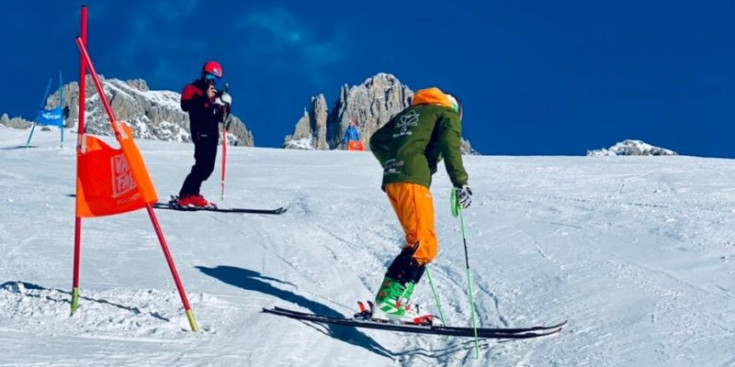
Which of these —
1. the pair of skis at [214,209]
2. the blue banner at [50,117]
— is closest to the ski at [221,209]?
the pair of skis at [214,209]

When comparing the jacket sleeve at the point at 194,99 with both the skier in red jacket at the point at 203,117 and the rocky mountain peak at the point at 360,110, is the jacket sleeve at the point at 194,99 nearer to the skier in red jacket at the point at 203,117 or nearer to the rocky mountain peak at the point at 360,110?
the skier in red jacket at the point at 203,117

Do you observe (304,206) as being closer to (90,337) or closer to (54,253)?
(54,253)

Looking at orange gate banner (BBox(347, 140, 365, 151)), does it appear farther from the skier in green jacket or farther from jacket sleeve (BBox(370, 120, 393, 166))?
the skier in green jacket

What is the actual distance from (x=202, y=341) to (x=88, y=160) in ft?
4.56

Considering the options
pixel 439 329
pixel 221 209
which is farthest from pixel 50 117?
pixel 439 329

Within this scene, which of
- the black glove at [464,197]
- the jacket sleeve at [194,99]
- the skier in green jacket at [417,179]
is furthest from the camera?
the jacket sleeve at [194,99]

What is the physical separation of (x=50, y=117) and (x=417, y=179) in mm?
22108

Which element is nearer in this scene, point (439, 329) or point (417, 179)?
point (439, 329)

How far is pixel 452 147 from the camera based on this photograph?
5.60 m

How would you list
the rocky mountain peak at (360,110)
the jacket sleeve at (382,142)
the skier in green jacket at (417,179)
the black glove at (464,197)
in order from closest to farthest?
the black glove at (464,197)
the skier in green jacket at (417,179)
the jacket sleeve at (382,142)
the rocky mountain peak at (360,110)

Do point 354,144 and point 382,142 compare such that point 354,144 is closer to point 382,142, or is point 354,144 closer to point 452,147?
point 382,142

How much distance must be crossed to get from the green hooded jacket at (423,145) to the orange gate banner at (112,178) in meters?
1.71

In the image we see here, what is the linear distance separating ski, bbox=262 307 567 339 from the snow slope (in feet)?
0.21

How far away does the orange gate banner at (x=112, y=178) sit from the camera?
197 inches
